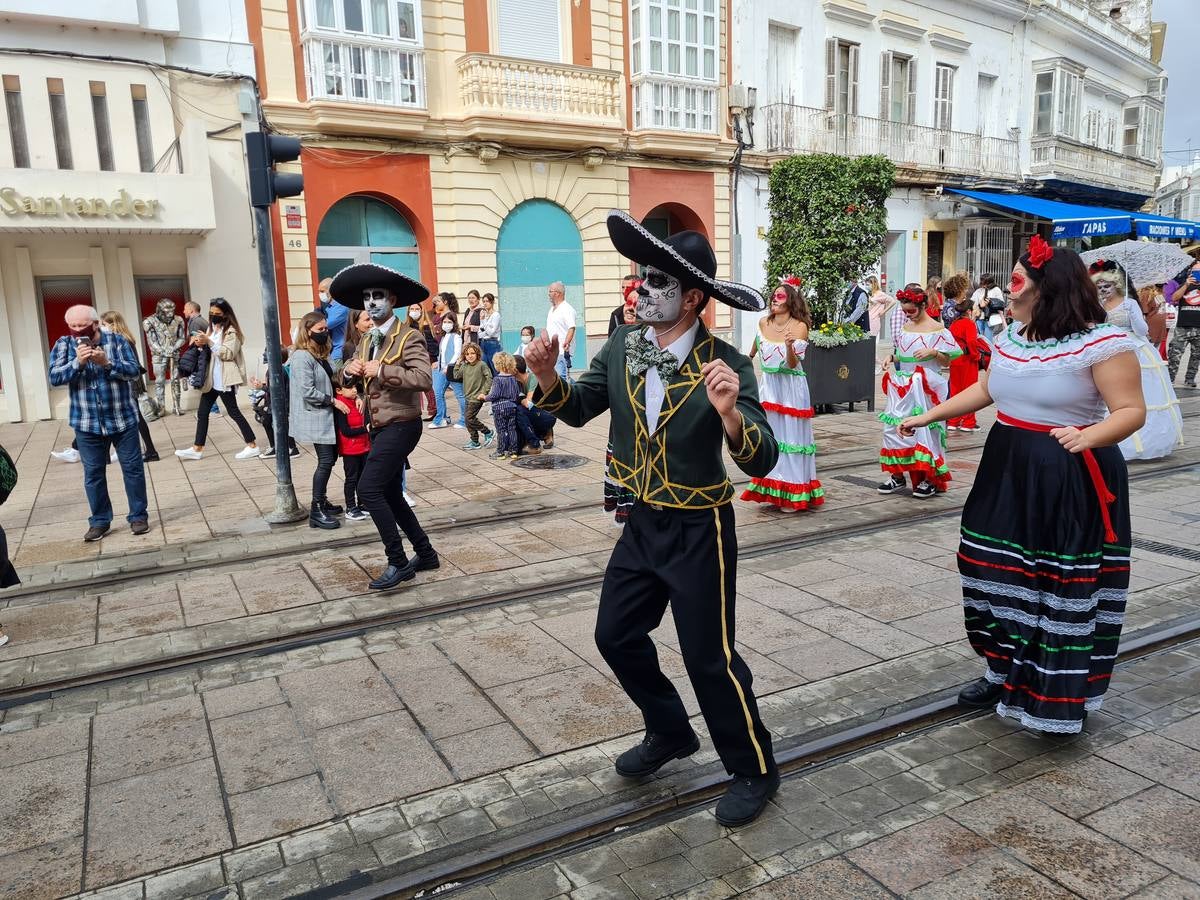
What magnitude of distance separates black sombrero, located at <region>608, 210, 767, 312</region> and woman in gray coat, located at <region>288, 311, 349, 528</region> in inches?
181

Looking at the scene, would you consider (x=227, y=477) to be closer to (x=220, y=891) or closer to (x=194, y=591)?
(x=194, y=591)

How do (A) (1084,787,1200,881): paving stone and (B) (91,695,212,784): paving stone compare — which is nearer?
(A) (1084,787,1200,881): paving stone

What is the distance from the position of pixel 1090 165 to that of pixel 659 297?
100 feet

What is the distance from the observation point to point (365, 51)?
49.4ft

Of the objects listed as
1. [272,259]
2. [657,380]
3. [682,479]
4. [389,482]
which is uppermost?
[272,259]

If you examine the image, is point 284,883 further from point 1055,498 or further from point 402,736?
point 1055,498

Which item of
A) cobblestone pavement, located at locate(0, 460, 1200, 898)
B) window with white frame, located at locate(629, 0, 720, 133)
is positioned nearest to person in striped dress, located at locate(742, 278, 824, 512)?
cobblestone pavement, located at locate(0, 460, 1200, 898)

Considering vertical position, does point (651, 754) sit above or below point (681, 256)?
below

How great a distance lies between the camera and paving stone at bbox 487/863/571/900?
9.63 feet

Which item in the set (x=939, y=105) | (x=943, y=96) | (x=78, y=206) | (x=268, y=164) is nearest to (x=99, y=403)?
(x=268, y=164)

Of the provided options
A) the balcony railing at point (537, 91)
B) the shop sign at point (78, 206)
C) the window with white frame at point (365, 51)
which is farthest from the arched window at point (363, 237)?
the shop sign at point (78, 206)

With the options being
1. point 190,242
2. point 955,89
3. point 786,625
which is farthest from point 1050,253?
point 955,89

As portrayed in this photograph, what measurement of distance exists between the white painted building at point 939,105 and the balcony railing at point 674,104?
1302 mm

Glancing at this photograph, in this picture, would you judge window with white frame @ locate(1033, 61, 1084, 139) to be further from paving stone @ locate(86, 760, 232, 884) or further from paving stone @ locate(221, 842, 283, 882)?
paving stone @ locate(221, 842, 283, 882)
